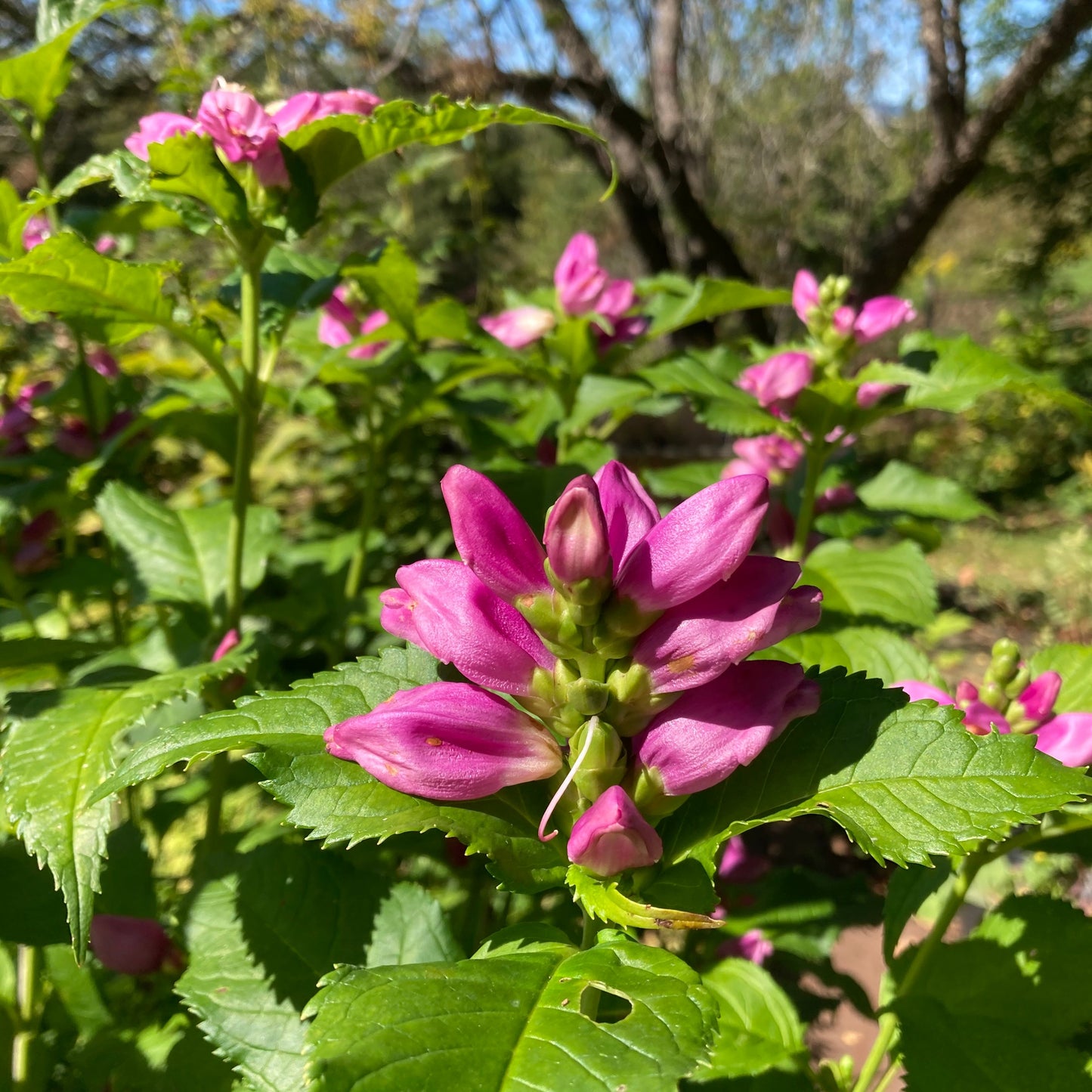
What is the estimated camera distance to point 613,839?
0.62 metres

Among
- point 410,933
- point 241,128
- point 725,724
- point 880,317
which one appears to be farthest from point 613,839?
point 880,317

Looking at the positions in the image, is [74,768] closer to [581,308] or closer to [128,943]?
[128,943]

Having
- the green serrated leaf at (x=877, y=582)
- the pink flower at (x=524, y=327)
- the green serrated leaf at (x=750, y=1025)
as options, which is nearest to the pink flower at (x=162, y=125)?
the pink flower at (x=524, y=327)

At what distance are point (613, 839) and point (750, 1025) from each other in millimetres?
865

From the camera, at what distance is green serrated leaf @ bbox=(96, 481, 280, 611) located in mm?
1343

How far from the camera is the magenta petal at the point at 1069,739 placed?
91cm

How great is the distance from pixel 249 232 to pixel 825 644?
1.01m

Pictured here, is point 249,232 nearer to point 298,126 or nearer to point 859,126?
point 298,126

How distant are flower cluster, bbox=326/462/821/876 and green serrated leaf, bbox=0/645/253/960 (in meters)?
0.33

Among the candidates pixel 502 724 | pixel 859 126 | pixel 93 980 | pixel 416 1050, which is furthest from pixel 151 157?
pixel 859 126

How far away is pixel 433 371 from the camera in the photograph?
1.67 metres

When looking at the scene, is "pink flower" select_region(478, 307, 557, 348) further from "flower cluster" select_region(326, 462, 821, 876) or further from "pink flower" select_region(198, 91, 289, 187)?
"flower cluster" select_region(326, 462, 821, 876)

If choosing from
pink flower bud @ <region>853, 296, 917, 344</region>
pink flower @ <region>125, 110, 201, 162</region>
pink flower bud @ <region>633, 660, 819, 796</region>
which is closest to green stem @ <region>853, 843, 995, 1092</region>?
pink flower bud @ <region>633, 660, 819, 796</region>

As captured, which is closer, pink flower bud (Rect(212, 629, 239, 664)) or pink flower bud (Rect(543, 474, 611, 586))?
pink flower bud (Rect(543, 474, 611, 586))
